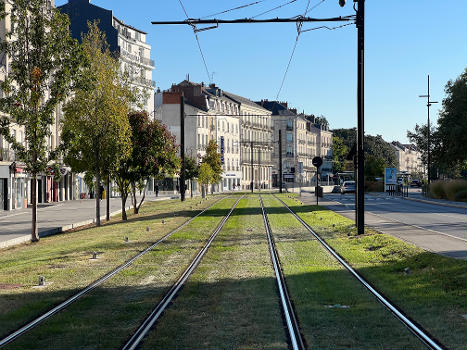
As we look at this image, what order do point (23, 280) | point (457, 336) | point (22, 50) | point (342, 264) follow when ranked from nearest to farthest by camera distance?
point (457, 336) < point (23, 280) < point (342, 264) < point (22, 50)

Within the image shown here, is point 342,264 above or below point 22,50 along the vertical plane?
below

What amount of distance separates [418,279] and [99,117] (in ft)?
71.8

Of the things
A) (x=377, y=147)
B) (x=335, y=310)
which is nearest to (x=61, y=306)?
(x=335, y=310)

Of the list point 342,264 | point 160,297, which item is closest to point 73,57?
point 342,264

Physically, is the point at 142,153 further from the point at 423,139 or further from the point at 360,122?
the point at 423,139

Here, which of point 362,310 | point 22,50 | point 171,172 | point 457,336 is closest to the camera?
point 457,336

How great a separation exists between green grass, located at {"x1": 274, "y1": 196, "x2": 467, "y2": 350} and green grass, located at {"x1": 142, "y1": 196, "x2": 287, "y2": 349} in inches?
76.5

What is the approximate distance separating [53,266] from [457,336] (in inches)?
402

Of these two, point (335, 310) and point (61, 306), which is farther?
point (61, 306)

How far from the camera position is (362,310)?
9.96m

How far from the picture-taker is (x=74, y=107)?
104 feet

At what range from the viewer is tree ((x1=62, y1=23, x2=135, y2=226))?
103 ft

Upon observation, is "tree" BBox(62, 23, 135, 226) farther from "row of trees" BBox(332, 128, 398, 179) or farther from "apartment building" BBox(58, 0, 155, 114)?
"row of trees" BBox(332, 128, 398, 179)

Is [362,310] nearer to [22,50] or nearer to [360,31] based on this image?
[360,31]
